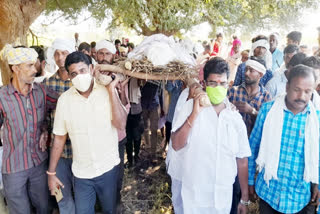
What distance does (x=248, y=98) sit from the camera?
9.86ft

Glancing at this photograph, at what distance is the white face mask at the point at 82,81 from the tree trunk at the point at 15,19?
2.85 meters

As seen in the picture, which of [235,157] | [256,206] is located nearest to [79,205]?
[235,157]

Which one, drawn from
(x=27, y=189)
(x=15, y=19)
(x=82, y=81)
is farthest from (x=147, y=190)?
(x=15, y=19)

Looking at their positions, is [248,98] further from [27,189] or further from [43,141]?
[27,189]

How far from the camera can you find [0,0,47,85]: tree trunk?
403 centimetres

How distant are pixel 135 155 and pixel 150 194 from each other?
0.92m

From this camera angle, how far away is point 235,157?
2141 mm

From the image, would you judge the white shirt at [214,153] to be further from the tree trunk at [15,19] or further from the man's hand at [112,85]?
the tree trunk at [15,19]

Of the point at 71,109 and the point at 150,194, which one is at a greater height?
the point at 71,109

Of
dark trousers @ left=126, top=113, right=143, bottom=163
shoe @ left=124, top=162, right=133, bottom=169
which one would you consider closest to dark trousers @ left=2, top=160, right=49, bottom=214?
dark trousers @ left=126, top=113, right=143, bottom=163

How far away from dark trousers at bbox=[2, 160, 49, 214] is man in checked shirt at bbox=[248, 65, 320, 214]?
2186mm

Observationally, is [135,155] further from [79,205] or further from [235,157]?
[235,157]

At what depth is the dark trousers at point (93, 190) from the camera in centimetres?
234

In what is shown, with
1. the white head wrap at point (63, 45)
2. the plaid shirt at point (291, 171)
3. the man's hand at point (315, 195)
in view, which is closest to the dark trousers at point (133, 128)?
the white head wrap at point (63, 45)
